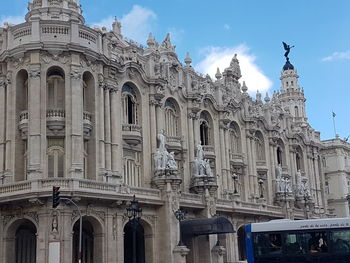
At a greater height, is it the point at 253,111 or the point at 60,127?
the point at 253,111

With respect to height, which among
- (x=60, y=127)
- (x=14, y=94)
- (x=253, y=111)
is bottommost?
(x=60, y=127)

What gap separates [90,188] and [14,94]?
9145 mm

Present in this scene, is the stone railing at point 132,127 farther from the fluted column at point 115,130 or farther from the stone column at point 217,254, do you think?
the stone column at point 217,254

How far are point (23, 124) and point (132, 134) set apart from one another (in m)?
8.51

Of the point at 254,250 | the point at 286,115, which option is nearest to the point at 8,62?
the point at 254,250

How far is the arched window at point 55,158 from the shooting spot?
38.3m

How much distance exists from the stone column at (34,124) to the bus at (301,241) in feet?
50.8

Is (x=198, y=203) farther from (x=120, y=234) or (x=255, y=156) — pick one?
(x=255, y=156)

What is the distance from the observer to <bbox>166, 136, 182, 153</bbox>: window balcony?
47.2 metres

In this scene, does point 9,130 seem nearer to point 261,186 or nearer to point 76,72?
point 76,72

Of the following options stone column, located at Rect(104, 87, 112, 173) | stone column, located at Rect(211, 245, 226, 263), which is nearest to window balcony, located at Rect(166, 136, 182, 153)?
stone column, located at Rect(104, 87, 112, 173)

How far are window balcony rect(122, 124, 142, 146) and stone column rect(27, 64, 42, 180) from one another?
7477 mm

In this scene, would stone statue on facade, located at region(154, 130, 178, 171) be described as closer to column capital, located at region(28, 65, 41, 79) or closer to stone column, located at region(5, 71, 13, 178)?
stone column, located at region(5, 71, 13, 178)

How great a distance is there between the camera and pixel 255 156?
5944 cm
